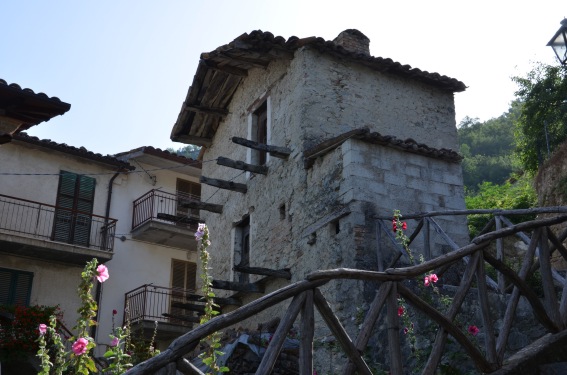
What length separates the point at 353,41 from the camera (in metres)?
11.9

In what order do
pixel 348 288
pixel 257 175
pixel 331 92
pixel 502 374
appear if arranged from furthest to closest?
pixel 257 175 < pixel 331 92 < pixel 348 288 < pixel 502 374

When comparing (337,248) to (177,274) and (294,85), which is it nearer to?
(294,85)

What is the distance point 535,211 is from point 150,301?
37.9 feet

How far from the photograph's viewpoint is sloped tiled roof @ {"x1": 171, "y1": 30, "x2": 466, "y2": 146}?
1107cm

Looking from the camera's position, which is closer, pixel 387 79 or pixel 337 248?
pixel 337 248

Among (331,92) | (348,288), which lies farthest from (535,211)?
(331,92)

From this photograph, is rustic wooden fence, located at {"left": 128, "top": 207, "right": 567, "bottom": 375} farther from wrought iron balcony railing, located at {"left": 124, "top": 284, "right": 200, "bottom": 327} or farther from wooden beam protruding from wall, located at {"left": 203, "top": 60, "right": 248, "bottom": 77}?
wrought iron balcony railing, located at {"left": 124, "top": 284, "right": 200, "bottom": 327}

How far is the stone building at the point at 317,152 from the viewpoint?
9211 mm

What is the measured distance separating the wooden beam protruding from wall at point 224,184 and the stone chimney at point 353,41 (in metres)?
3.05

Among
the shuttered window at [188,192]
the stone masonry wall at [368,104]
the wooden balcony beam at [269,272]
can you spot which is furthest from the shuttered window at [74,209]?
the stone masonry wall at [368,104]

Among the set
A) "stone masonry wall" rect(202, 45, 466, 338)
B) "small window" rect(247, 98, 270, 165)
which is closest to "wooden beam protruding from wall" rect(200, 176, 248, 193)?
"stone masonry wall" rect(202, 45, 466, 338)

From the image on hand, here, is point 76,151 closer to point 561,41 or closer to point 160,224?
point 160,224

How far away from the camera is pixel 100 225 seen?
54.2 ft

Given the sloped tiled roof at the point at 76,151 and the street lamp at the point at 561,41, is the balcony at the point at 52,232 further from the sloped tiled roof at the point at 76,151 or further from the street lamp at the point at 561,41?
the street lamp at the point at 561,41
